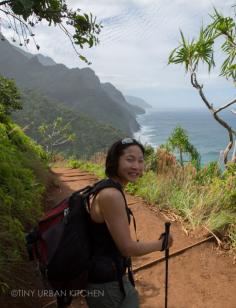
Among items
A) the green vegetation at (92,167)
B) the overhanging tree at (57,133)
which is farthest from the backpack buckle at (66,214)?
the overhanging tree at (57,133)

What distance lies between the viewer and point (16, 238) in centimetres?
351

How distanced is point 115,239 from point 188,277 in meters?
3.09

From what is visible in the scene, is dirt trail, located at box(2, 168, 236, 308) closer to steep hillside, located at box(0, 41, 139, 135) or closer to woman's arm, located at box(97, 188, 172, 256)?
woman's arm, located at box(97, 188, 172, 256)

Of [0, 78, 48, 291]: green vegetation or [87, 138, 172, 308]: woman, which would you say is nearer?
[87, 138, 172, 308]: woman

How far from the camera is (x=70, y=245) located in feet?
6.11

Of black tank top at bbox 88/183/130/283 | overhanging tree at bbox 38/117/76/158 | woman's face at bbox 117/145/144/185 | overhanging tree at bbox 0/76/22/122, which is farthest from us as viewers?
overhanging tree at bbox 38/117/76/158

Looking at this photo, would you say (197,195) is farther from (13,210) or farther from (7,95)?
(7,95)

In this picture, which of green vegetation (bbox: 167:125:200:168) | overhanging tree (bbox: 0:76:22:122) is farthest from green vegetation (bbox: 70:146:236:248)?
overhanging tree (bbox: 0:76:22:122)

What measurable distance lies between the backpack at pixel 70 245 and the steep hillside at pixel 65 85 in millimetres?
112566

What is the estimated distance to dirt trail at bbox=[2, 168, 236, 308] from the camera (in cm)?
407

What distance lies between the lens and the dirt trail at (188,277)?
4074 millimetres

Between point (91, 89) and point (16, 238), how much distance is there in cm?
13429

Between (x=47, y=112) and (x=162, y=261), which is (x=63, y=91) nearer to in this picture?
(x=47, y=112)

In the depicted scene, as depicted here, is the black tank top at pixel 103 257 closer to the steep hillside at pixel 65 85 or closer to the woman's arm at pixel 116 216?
the woman's arm at pixel 116 216
